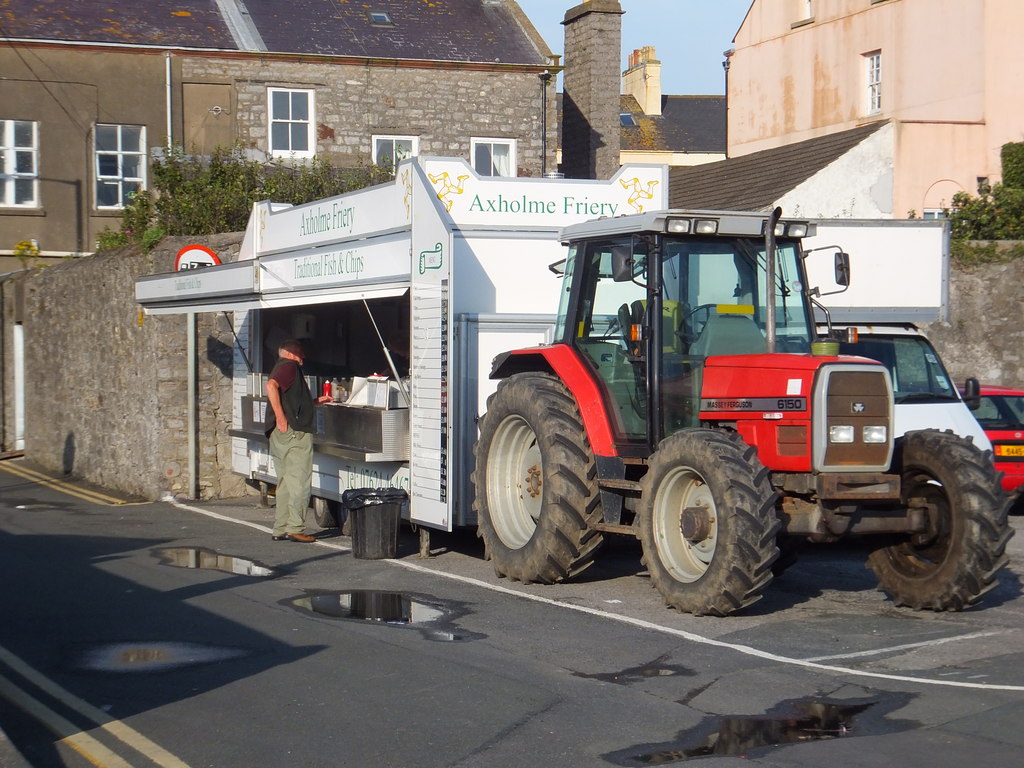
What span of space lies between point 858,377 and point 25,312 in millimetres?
18019

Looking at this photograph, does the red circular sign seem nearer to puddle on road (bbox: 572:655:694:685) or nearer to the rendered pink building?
puddle on road (bbox: 572:655:694:685)

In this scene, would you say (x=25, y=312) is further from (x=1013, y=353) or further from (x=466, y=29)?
(x=1013, y=353)

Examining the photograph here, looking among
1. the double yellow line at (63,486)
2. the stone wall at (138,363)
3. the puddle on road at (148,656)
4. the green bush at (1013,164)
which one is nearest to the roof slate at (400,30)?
the stone wall at (138,363)

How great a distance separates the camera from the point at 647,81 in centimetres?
5706

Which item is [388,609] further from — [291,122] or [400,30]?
[400,30]

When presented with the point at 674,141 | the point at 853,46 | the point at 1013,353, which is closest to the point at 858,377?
the point at 1013,353

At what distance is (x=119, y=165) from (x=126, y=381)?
38.9 feet

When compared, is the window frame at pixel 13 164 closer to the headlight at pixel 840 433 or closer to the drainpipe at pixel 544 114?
the drainpipe at pixel 544 114

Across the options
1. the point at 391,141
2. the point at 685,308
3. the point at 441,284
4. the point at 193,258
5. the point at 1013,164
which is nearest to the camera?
the point at 685,308

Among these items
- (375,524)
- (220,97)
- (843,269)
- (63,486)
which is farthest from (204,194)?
(843,269)

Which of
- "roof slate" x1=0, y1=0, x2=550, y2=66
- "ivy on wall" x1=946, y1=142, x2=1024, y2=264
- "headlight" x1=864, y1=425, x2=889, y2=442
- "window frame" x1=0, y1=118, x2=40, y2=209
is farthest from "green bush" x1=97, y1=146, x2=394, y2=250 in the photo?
"headlight" x1=864, y1=425, x2=889, y2=442

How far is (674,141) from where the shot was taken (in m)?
54.4

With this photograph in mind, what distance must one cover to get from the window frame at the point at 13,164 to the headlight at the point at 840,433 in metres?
23.3

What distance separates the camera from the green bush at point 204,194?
20.2 meters
